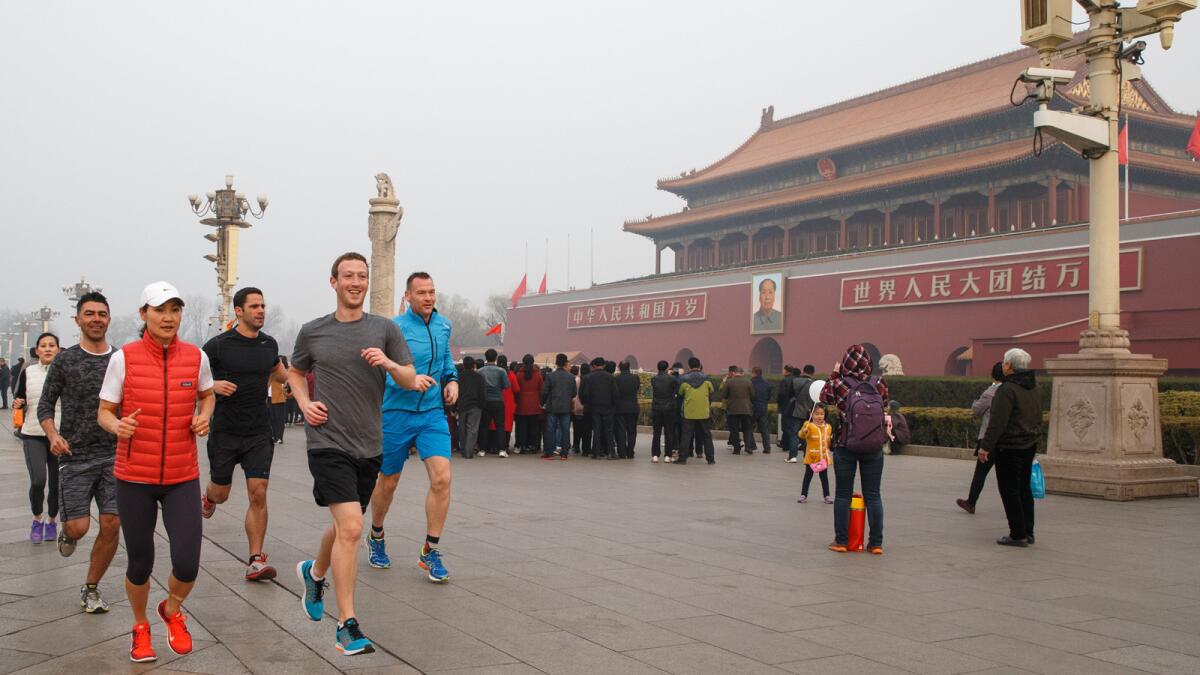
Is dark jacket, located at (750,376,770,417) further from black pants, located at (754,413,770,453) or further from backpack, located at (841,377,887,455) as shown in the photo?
backpack, located at (841,377,887,455)

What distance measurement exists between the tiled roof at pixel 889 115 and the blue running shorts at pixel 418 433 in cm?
2326

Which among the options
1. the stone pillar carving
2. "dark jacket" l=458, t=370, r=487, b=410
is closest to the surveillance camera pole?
"dark jacket" l=458, t=370, r=487, b=410

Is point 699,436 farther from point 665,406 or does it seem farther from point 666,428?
point 665,406

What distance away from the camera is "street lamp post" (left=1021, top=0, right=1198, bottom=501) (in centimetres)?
893

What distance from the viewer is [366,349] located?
13.1 ft

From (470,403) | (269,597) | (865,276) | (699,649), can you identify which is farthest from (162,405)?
(865,276)

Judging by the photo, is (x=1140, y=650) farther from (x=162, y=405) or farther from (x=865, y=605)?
(x=162, y=405)

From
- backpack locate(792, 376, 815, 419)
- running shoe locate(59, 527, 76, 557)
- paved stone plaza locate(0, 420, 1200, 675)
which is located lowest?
paved stone plaza locate(0, 420, 1200, 675)

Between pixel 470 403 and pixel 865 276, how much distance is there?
16335 millimetres

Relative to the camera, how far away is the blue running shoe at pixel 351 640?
3625 millimetres

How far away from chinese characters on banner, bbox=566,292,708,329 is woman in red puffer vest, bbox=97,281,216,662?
2856 centimetres

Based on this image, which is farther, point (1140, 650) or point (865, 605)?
point (865, 605)

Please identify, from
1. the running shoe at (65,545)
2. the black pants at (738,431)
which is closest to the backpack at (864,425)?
the running shoe at (65,545)

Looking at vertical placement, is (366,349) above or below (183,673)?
above
